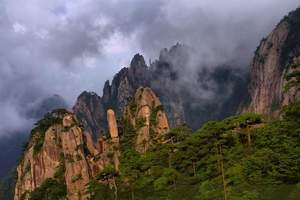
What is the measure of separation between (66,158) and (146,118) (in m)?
23.1

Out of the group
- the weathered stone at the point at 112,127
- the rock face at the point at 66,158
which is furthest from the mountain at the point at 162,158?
the rock face at the point at 66,158

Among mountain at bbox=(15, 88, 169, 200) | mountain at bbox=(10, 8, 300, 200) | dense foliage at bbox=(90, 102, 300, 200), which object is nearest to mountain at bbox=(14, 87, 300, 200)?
dense foliage at bbox=(90, 102, 300, 200)

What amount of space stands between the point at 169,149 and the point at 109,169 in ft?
50.3

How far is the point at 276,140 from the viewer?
64.8 m

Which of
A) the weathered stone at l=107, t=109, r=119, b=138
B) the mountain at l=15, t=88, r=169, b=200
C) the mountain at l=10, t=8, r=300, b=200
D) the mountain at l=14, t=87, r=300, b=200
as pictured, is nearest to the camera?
the mountain at l=10, t=8, r=300, b=200

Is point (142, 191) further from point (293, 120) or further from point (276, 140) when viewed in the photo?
point (293, 120)

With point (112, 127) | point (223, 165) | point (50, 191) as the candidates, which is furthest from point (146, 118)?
point (223, 165)

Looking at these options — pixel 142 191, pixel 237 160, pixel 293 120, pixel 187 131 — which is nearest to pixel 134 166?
pixel 142 191

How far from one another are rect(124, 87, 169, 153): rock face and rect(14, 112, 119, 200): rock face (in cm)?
643

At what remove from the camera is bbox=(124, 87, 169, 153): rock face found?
441ft

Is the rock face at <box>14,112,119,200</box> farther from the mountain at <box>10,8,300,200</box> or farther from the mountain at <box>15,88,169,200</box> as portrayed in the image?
the mountain at <box>10,8,300,200</box>

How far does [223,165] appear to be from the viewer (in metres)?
78.8

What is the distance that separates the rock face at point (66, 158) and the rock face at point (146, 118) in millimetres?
6434

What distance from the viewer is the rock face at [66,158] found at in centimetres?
12825
